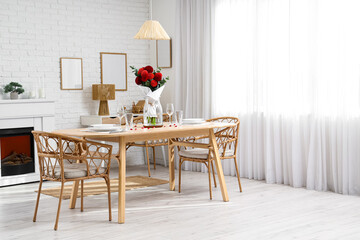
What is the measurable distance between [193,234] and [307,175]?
2033 mm

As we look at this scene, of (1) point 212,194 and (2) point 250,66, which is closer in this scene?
(1) point 212,194

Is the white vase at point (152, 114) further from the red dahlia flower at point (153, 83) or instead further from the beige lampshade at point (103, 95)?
the beige lampshade at point (103, 95)

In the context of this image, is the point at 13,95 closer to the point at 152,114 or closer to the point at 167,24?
the point at 152,114

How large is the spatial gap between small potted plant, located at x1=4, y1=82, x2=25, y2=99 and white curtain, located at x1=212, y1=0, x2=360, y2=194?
245 cm

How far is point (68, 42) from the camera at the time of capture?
252 inches

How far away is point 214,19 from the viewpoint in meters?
6.17

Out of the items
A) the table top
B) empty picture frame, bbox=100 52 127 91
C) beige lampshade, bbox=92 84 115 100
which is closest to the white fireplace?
beige lampshade, bbox=92 84 115 100

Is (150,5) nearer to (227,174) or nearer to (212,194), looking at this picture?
(227,174)

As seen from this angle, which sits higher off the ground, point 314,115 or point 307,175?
point 314,115

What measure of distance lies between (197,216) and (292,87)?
2.02m

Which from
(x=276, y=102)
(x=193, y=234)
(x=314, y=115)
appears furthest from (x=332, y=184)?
(x=193, y=234)

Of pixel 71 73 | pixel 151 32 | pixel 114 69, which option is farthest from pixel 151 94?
pixel 114 69

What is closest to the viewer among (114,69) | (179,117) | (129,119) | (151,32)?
(129,119)

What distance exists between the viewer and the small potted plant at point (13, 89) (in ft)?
18.7
